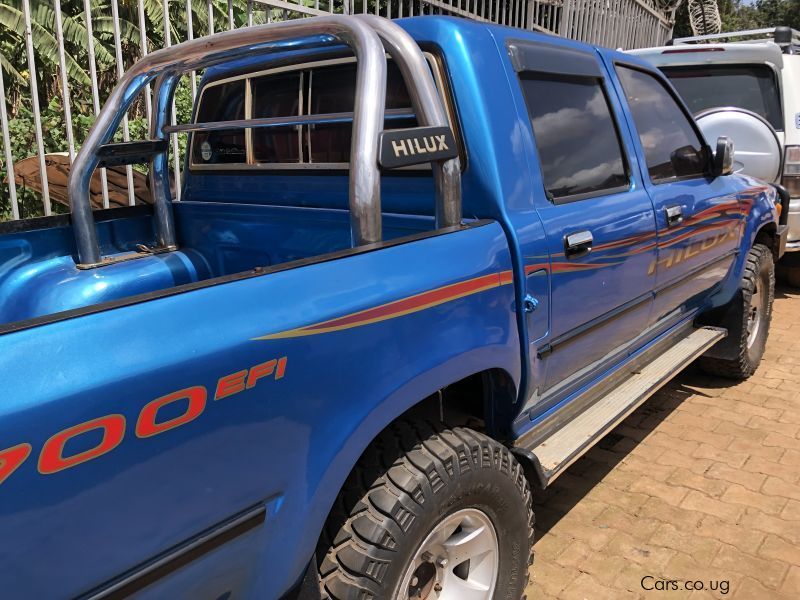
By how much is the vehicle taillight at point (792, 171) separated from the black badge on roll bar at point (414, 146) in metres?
5.19

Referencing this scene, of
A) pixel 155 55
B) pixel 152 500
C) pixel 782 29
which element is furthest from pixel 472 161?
pixel 782 29

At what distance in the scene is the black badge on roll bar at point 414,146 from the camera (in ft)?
6.17

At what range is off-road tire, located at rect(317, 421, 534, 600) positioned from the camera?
1.75 metres

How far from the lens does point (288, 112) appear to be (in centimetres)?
289

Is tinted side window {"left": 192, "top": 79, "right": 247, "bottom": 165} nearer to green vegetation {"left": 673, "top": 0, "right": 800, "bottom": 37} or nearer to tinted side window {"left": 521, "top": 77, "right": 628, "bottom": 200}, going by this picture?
tinted side window {"left": 521, "top": 77, "right": 628, "bottom": 200}

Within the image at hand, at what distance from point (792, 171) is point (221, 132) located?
5.19 m

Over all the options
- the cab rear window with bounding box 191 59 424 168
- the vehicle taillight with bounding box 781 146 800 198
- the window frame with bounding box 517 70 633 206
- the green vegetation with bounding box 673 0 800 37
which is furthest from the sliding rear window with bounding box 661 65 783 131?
the green vegetation with bounding box 673 0 800 37

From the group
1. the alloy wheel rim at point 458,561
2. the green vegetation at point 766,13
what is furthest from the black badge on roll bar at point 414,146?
the green vegetation at point 766,13

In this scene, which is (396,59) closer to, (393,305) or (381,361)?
(393,305)

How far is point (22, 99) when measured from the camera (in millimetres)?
9062

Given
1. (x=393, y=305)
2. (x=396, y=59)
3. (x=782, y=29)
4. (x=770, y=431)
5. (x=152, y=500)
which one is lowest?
(x=770, y=431)

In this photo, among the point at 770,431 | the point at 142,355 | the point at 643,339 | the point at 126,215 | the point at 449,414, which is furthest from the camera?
the point at 770,431

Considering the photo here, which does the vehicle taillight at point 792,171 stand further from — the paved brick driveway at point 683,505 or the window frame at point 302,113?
the window frame at point 302,113

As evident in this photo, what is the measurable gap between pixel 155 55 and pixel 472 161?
4.05ft
